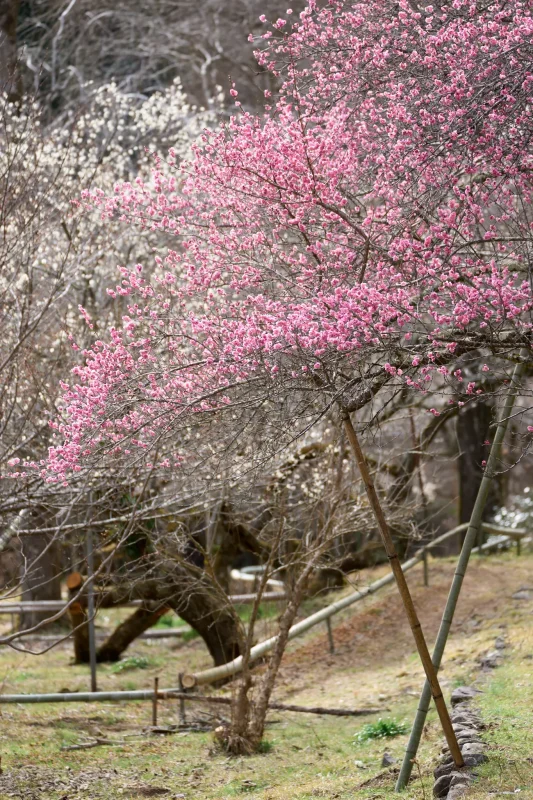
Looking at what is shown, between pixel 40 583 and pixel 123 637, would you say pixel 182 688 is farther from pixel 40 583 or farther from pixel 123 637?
pixel 40 583

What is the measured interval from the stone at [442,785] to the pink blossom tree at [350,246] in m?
0.95

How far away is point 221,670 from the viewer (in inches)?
374

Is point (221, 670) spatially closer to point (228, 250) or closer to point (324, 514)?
point (324, 514)

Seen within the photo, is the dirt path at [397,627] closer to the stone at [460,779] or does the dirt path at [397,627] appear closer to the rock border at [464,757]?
the rock border at [464,757]

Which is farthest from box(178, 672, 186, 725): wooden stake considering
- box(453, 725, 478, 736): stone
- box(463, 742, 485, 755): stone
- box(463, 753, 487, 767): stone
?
box(463, 753, 487, 767): stone

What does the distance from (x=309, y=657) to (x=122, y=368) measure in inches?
299

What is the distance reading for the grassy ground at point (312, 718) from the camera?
23.1 ft

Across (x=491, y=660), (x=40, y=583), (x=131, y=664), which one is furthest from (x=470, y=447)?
(x=40, y=583)

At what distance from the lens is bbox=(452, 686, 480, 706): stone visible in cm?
830

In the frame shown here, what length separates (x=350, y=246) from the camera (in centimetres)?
614

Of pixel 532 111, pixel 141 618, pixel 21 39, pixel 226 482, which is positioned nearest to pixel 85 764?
pixel 226 482

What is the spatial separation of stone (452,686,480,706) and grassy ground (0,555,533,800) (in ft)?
0.59

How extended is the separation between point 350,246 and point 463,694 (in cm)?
436

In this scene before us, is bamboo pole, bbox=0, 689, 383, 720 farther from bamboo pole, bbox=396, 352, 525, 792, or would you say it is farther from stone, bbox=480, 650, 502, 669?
bamboo pole, bbox=396, 352, 525, 792
